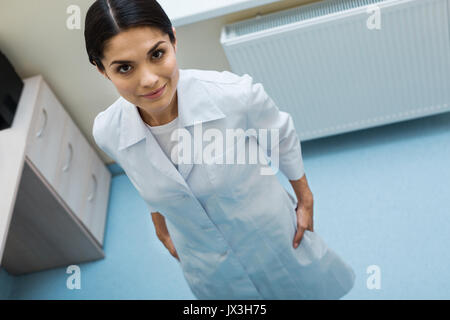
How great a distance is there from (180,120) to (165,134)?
0.19ft

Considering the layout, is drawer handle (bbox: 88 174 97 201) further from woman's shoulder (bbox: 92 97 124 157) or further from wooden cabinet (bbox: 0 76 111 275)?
woman's shoulder (bbox: 92 97 124 157)

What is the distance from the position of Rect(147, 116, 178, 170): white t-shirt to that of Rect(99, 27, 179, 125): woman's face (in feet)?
0.47

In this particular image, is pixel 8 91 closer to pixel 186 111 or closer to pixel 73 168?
pixel 73 168

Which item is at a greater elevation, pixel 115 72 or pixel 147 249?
pixel 115 72

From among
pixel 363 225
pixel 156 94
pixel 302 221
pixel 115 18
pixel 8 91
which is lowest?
pixel 363 225

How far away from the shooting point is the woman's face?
33.1 inches

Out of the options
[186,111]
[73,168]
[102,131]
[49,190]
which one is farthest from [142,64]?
[73,168]

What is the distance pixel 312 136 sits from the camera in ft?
7.76

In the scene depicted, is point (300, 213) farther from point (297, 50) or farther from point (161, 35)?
point (297, 50)

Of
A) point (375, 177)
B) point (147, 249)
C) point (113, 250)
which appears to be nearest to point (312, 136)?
point (375, 177)

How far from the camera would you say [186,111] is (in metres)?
1.05
